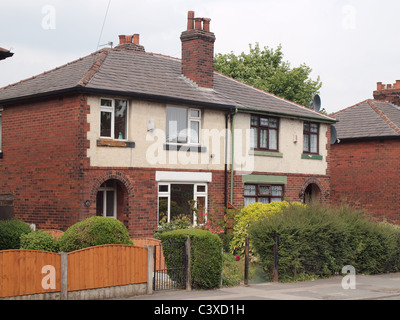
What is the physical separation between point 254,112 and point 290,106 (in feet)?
10.1

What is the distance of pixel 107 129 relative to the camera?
21.0 metres

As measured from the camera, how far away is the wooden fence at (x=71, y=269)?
1219 centimetres

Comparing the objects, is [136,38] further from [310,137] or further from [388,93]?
[388,93]

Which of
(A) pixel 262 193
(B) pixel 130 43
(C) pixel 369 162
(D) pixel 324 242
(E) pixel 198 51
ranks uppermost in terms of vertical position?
(B) pixel 130 43

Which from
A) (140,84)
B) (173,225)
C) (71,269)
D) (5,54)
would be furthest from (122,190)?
(71,269)

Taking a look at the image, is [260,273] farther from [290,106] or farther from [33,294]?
[290,106]

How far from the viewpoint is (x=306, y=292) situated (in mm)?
15609

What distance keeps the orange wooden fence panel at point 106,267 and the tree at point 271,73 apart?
102 ft

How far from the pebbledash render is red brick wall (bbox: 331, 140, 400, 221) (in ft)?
18.4

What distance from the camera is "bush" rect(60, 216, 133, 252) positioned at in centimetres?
1425

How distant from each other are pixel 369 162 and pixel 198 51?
11.5 metres

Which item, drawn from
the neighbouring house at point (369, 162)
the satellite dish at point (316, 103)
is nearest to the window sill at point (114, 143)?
the satellite dish at point (316, 103)

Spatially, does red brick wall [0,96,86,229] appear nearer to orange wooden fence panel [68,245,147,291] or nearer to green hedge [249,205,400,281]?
orange wooden fence panel [68,245,147,291]

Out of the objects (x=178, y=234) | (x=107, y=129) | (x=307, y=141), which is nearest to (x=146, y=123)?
(x=107, y=129)
